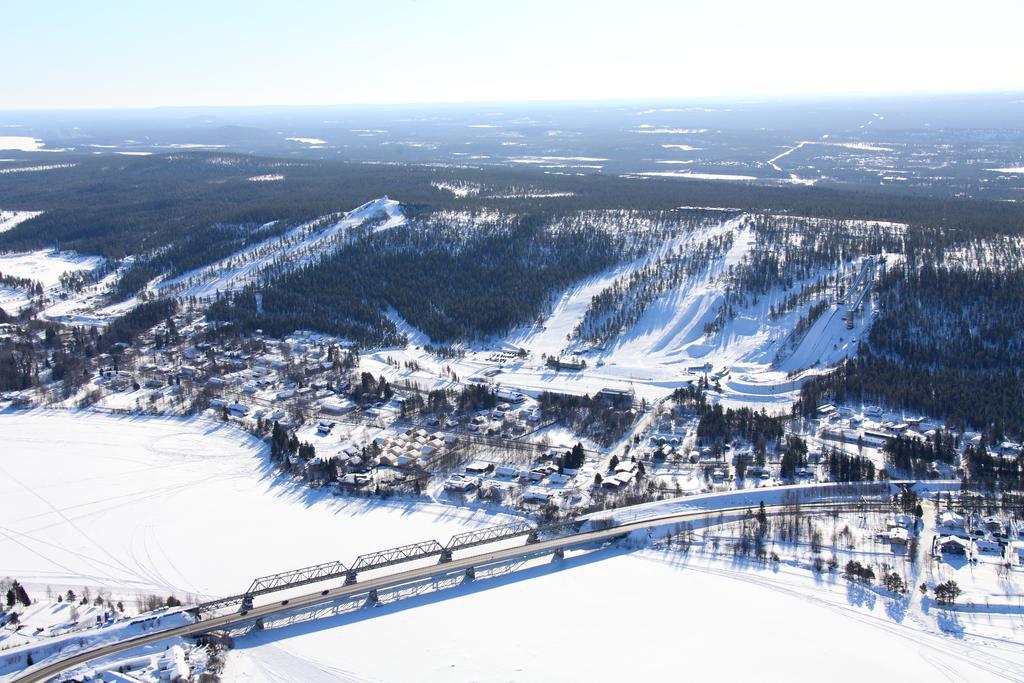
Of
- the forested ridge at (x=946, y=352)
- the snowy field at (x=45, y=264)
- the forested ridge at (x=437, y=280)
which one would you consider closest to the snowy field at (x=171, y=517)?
the forested ridge at (x=437, y=280)

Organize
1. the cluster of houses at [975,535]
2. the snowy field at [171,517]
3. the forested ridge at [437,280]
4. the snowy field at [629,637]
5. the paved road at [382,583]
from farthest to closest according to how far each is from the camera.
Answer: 1. the forested ridge at [437,280]
2. the snowy field at [171,517]
3. the cluster of houses at [975,535]
4. the snowy field at [629,637]
5. the paved road at [382,583]

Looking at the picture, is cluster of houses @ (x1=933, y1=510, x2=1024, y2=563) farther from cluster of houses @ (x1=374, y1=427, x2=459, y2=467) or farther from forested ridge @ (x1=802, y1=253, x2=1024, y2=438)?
cluster of houses @ (x1=374, y1=427, x2=459, y2=467)

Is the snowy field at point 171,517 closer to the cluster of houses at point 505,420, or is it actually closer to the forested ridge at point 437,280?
the cluster of houses at point 505,420

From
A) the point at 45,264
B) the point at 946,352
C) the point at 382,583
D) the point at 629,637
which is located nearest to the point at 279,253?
the point at 45,264

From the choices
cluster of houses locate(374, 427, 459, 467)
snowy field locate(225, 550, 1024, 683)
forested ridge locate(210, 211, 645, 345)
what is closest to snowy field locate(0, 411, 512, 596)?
cluster of houses locate(374, 427, 459, 467)

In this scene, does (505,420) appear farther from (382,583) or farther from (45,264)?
(45,264)

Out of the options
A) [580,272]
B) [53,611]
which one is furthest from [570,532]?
[580,272]

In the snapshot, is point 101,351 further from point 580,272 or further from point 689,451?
point 689,451
